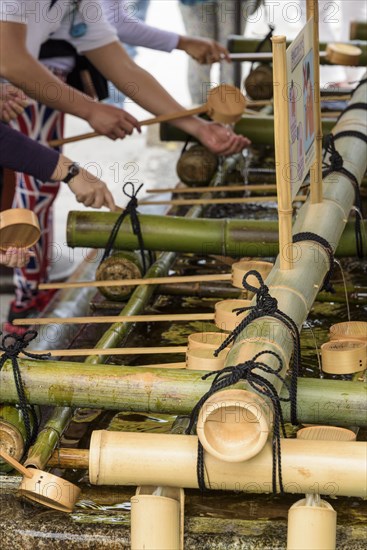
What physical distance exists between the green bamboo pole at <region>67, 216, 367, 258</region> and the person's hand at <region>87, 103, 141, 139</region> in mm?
663

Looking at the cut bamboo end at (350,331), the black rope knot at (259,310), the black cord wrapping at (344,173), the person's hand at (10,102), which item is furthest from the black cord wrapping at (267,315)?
the person's hand at (10,102)

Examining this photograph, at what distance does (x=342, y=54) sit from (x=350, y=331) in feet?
10.6

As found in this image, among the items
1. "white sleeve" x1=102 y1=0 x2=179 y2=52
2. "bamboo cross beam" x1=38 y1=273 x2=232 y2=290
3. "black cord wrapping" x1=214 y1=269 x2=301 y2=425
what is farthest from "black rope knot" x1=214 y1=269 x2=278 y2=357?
"white sleeve" x1=102 y1=0 x2=179 y2=52

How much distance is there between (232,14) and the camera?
27.2 feet

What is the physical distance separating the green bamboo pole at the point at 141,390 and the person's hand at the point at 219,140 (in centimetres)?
227

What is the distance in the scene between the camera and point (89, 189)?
3424 mm

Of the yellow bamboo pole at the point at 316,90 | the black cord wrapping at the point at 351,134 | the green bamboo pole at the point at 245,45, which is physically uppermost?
the green bamboo pole at the point at 245,45

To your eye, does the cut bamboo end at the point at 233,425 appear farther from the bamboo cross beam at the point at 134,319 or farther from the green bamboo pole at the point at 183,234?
the green bamboo pole at the point at 183,234

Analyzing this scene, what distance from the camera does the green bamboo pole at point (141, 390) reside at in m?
2.11

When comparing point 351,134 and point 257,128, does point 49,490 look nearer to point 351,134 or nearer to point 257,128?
point 351,134

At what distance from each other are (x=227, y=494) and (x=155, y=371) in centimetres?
34

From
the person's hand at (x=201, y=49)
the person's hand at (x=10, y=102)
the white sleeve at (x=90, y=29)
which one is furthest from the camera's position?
the person's hand at (x=201, y=49)

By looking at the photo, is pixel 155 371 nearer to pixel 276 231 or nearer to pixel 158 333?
pixel 158 333

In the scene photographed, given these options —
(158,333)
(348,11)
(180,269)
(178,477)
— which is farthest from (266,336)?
(348,11)
